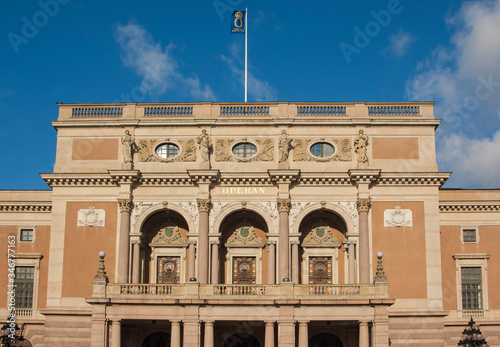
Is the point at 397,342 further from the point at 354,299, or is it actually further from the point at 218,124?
the point at 218,124

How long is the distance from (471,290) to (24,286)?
97.7 ft

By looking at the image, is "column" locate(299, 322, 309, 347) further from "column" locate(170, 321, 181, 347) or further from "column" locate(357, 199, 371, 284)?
"column" locate(170, 321, 181, 347)

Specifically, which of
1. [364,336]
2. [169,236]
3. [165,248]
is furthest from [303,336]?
[169,236]

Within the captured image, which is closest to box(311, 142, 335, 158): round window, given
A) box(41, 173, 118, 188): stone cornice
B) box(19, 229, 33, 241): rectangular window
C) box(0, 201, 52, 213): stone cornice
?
box(41, 173, 118, 188): stone cornice

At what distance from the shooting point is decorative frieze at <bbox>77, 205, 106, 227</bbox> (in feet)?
155

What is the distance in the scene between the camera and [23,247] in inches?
1999

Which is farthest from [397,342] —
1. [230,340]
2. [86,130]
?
[86,130]

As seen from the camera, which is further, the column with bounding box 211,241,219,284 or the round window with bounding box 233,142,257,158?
the round window with bounding box 233,142,257,158

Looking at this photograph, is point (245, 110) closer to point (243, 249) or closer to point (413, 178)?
point (243, 249)

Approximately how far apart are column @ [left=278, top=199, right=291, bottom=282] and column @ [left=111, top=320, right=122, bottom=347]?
33.4 ft

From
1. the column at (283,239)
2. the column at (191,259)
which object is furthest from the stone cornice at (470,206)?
the column at (191,259)

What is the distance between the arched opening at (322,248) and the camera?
4772cm

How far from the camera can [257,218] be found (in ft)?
159

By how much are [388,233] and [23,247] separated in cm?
2443
